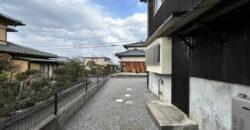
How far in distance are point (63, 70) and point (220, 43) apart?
10015 millimetres

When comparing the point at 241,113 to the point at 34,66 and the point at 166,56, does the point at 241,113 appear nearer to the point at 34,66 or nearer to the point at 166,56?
the point at 166,56

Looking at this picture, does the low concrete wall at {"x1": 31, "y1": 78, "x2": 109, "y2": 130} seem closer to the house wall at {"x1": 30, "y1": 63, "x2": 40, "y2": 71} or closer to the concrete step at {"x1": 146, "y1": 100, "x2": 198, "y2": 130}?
the concrete step at {"x1": 146, "y1": 100, "x2": 198, "y2": 130}

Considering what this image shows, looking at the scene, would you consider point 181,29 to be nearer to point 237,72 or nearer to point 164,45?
point 164,45

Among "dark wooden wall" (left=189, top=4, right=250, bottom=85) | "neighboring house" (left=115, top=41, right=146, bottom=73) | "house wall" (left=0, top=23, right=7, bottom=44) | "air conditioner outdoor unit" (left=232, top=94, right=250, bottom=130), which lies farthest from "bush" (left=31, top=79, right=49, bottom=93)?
"neighboring house" (left=115, top=41, right=146, bottom=73)

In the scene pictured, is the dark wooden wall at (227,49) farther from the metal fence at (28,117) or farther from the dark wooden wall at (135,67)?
the dark wooden wall at (135,67)

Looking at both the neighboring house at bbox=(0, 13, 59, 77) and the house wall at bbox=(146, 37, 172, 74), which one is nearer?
the house wall at bbox=(146, 37, 172, 74)

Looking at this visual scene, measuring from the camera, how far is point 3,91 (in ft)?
13.8

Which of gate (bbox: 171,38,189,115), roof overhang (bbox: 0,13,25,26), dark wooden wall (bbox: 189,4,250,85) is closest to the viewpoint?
dark wooden wall (bbox: 189,4,250,85)

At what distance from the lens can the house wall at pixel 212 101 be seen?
7.58 ft

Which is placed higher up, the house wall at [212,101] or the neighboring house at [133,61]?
the neighboring house at [133,61]

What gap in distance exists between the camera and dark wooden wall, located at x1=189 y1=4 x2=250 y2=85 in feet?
6.59

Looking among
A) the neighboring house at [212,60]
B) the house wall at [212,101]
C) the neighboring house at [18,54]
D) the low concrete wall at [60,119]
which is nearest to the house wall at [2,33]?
the neighboring house at [18,54]

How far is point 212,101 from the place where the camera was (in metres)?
2.80

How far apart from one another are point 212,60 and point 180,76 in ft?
5.49
